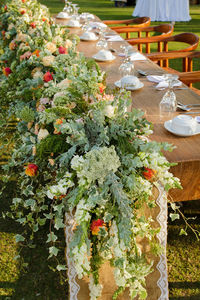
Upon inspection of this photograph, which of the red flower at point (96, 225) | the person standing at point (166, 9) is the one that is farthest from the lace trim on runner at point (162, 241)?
the person standing at point (166, 9)

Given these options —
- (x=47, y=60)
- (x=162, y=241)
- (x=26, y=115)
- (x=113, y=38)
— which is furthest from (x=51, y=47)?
(x=113, y=38)

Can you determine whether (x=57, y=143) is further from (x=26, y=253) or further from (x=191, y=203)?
(x=191, y=203)

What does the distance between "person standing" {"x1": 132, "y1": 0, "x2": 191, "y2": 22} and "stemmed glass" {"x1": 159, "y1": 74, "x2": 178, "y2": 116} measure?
8.46m

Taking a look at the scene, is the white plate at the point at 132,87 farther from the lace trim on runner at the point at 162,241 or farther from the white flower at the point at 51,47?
the lace trim on runner at the point at 162,241

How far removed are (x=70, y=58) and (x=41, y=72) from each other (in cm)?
25

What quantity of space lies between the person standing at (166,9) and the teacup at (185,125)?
29.0ft

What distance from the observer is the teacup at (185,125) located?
186 centimetres

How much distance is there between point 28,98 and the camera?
2221 mm

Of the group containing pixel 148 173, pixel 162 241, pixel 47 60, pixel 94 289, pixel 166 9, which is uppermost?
pixel 166 9

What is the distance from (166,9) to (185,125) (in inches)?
356

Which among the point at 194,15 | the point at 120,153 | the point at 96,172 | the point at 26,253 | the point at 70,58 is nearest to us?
the point at 96,172

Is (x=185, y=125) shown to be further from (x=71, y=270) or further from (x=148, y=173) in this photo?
(x=71, y=270)

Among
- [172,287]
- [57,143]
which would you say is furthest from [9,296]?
[57,143]

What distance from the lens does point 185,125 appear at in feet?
6.12
